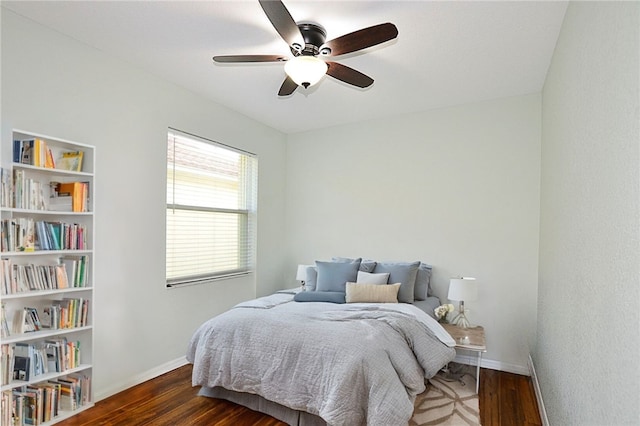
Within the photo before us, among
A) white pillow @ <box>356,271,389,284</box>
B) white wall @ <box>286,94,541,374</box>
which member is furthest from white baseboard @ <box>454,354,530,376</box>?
white pillow @ <box>356,271,389,284</box>

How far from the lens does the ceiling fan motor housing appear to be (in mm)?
2334

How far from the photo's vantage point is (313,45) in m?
2.39

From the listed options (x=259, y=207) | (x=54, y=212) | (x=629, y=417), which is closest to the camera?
(x=629, y=417)

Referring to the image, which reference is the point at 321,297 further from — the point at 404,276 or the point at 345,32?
the point at 345,32

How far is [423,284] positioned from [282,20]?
2857 millimetres

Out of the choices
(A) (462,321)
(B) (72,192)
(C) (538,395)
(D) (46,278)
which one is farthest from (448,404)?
(B) (72,192)

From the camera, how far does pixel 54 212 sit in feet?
8.01

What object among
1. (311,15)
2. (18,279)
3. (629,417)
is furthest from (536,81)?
(18,279)

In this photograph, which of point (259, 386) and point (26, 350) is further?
point (259, 386)

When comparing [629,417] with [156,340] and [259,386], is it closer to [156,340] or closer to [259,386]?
[259,386]

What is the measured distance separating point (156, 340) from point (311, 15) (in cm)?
303

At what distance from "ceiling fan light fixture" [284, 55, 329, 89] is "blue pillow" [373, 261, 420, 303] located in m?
2.16

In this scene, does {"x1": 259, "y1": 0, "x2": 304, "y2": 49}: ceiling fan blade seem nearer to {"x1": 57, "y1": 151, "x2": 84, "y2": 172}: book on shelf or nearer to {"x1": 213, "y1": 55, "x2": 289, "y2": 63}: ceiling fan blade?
{"x1": 213, "y1": 55, "x2": 289, "y2": 63}: ceiling fan blade

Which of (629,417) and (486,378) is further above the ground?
(629,417)
